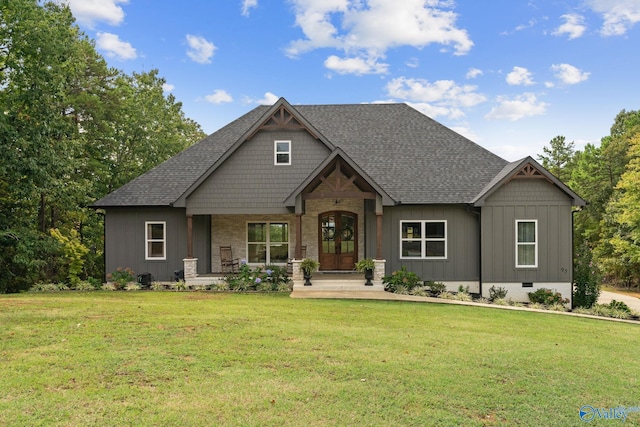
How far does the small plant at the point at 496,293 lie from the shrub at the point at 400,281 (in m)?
2.78

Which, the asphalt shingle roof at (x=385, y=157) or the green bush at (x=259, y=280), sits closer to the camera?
the green bush at (x=259, y=280)

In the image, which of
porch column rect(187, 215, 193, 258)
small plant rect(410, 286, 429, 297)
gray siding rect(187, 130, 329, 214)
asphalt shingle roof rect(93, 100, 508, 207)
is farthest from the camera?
asphalt shingle roof rect(93, 100, 508, 207)

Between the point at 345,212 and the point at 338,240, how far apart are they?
3.86ft

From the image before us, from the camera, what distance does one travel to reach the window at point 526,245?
15188 millimetres

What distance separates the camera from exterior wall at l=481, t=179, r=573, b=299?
15.0 meters

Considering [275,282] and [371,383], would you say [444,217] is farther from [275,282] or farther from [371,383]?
[371,383]

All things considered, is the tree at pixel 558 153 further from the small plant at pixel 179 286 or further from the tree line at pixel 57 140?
the small plant at pixel 179 286

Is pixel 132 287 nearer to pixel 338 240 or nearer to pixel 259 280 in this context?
pixel 259 280

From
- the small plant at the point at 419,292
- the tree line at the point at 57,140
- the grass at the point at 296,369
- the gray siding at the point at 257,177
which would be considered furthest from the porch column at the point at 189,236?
the small plant at the point at 419,292

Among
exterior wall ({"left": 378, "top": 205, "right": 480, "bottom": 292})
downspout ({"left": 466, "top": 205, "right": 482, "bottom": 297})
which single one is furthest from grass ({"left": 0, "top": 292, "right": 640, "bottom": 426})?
exterior wall ({"left": 378, "top": 205, "right": 480, "bottom": 292})

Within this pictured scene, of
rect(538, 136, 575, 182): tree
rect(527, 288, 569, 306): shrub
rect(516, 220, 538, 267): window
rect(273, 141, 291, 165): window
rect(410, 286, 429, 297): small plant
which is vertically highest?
rect(538, 136, 575, 182): tree

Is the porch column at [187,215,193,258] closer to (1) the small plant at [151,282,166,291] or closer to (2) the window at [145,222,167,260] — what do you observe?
(1) the small plant at [151,282,166,291]

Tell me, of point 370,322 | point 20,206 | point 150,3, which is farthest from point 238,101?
point 370,322

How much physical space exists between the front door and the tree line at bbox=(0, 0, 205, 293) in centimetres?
957
